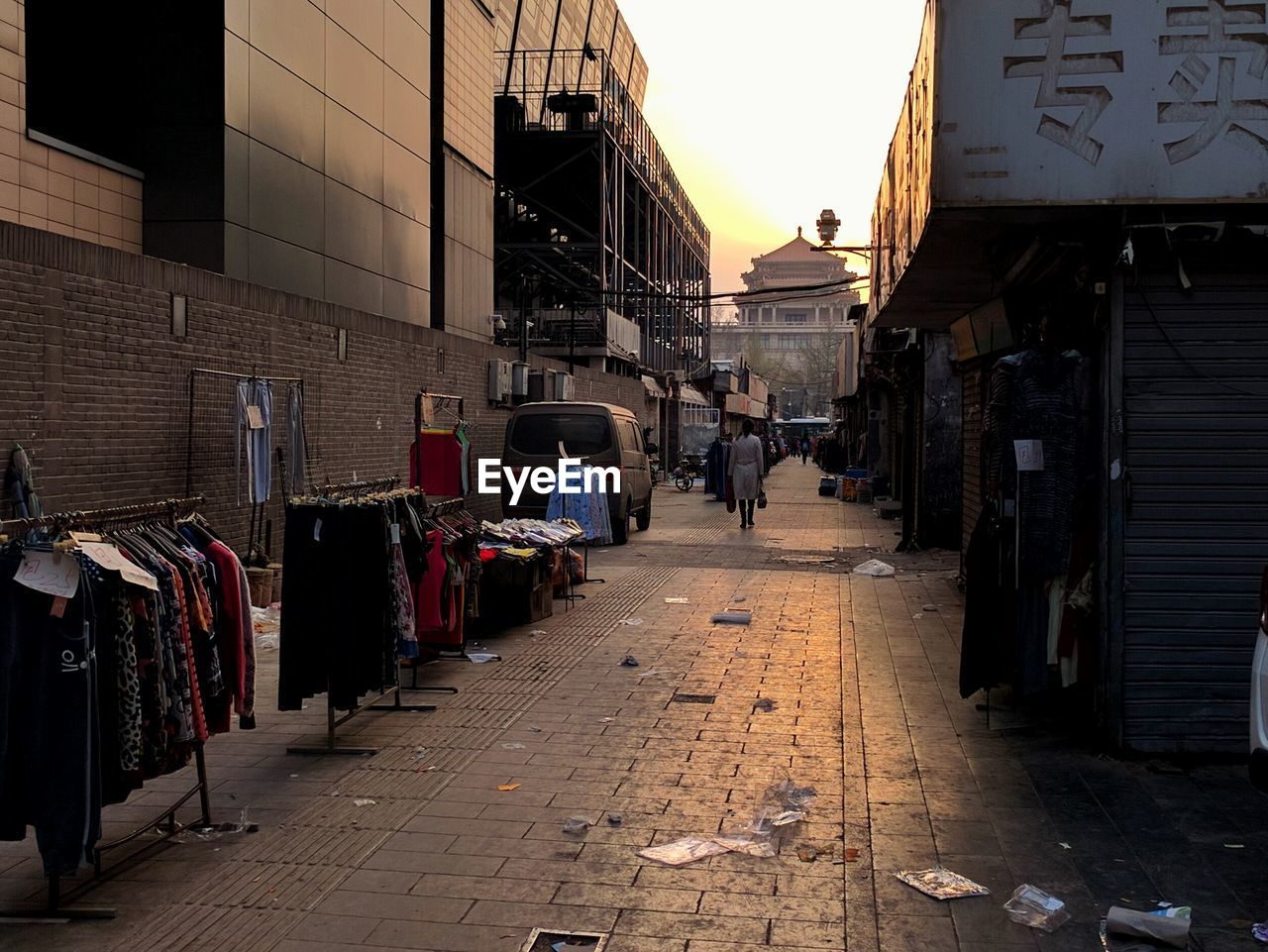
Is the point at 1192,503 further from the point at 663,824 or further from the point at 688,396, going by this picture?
the point at 688,396

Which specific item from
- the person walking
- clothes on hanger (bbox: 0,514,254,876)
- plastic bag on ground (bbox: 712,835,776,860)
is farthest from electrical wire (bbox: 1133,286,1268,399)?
the person walking

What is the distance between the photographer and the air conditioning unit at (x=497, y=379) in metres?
20.0

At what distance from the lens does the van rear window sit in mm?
17000

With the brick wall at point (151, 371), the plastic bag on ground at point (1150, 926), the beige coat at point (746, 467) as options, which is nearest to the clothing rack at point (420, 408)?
the brick wall at point (151, 371)

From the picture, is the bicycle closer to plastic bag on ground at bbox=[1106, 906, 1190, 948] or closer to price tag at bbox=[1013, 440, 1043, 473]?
price tag at bbox=[1013, 440, 1043, 473]

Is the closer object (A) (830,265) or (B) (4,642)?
(B) (4,642)

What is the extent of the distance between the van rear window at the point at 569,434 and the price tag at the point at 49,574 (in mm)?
12961

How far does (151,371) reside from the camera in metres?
9.64

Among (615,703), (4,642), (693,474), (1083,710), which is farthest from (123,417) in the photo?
(693,474)

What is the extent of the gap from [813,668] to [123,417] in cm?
602

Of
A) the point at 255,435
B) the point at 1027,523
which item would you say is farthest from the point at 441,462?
the point at 1027,523

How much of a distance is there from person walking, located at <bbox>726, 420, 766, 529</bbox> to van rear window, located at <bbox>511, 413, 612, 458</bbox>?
15.2 feet

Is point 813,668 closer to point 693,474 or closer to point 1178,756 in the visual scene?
point 1178,756

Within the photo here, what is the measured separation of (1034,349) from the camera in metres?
6.50
